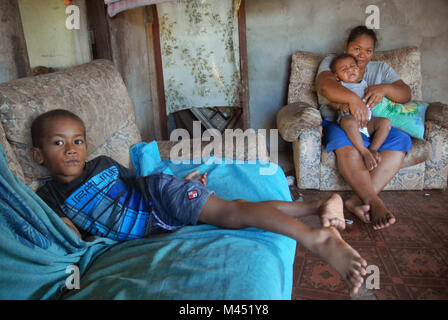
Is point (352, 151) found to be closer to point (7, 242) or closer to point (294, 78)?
point (294, 78)

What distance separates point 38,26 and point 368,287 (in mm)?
3180

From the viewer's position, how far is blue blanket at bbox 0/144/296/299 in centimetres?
90

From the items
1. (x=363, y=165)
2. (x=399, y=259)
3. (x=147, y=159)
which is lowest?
(x=399, y=259)

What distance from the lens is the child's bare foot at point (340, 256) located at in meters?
1.04

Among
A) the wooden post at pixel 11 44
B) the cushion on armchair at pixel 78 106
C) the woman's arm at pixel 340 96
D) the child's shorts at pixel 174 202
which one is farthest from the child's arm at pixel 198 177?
the woman's arm at pixel 340 96


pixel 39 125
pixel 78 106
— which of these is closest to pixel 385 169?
pixel 78 106

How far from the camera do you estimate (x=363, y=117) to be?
91.7 inches

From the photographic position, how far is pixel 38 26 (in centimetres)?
297

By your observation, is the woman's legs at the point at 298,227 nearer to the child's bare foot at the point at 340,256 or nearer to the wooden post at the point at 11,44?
the child's bare foot at the point at 340,256

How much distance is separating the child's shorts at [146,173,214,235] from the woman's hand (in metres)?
1.62

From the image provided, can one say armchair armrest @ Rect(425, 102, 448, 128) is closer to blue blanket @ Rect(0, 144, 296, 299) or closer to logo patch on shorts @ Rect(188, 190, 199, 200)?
blue blanket @ Rect(0, 144, 296, 299)

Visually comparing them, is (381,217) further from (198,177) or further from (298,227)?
(198,177)

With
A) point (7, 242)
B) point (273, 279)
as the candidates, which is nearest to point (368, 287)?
point (273, 279)

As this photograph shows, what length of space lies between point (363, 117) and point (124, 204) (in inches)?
68.7
